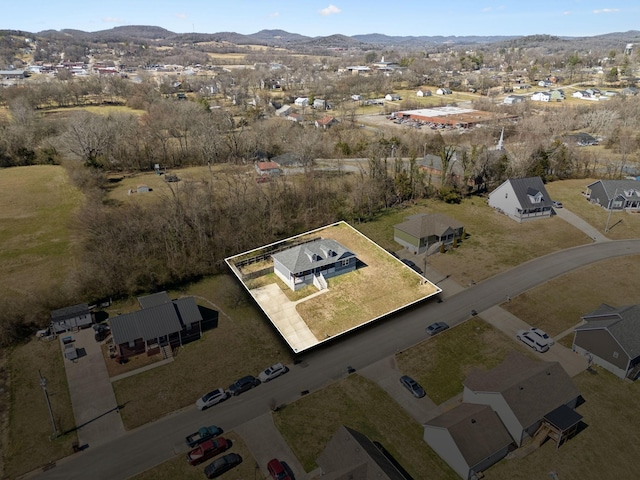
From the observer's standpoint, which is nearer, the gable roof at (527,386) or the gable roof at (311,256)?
the gable roof at (527,386)

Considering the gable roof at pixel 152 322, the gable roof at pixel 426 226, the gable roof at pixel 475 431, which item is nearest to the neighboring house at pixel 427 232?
the gable roof at pixel 426 226

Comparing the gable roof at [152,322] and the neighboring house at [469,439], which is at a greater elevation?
the gable roof at [152,322]

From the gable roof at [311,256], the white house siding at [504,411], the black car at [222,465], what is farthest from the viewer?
the gable roof at [311,256]

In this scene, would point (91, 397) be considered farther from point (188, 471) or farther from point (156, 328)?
point (188, 471)

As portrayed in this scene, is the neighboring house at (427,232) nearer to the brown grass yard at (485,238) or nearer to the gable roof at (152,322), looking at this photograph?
the brown grass yard at (485,238)

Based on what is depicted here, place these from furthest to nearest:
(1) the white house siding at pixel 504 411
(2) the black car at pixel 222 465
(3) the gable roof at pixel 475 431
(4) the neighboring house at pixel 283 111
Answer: (4) the neighboring house at pixel 283 111 → (1) the white house siding at pixel 504 411 → (2) the black car at pixel 222 465 → (3) the gable roof at pixel 475 431

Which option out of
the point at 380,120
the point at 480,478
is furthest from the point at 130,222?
the point at 380,120

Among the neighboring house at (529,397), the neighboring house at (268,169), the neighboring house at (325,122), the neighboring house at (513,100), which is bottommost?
the neighboring house at (529,397)

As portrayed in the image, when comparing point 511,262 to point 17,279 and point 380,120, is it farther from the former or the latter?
point 380,120
